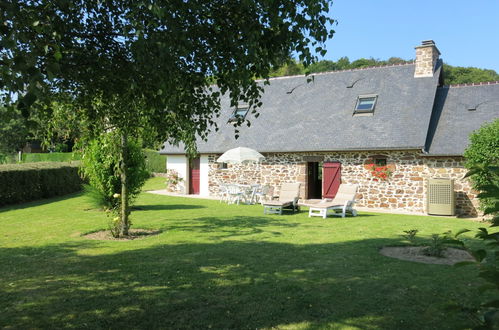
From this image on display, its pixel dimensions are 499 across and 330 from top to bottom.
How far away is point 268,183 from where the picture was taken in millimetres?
18609

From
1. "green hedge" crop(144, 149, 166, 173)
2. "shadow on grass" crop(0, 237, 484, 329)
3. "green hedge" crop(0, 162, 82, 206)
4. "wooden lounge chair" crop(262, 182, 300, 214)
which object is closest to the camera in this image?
"shadow on grass" crop(0, 237, 484, 329)

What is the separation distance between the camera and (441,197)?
14.3m

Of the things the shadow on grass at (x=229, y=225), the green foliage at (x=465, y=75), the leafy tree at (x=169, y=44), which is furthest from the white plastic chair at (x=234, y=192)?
the green foliage at (x=465, y=75)

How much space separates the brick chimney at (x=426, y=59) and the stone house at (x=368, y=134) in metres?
0.04

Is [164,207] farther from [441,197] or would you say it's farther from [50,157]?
[50,157]

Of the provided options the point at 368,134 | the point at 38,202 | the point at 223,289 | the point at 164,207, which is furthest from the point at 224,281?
the point at 38,202

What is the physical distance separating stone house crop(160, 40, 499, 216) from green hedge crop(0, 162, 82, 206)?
5.54m

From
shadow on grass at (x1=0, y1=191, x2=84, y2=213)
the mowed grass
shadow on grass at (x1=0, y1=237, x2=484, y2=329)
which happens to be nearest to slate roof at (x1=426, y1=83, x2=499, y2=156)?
the mowed grass

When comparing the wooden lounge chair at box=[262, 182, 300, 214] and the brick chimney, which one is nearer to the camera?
the wooden lounge chair at box=[262, 182, 300, 214]

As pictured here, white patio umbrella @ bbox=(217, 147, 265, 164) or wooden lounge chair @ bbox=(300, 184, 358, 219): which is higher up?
white patio umbrella @ bbox=(217, 147, 265, 164)

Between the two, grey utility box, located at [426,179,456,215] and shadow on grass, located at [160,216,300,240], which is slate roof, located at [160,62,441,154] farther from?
shadow on grass, located at [160,216,300,240]

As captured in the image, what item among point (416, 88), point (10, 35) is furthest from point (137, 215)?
point (416, 88)

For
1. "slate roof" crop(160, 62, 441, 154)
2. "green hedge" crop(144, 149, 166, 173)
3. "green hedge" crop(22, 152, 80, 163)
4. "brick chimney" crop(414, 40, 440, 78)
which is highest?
"brick chimney" crop(414, 40, 440, 78)

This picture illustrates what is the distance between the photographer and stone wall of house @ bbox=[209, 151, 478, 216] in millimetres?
14680
